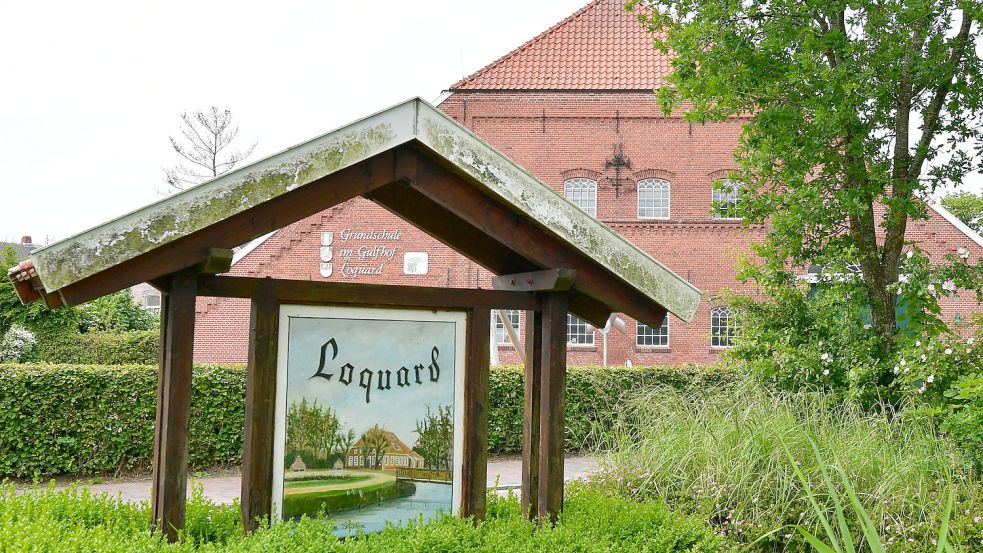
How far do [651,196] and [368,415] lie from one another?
19465 mm

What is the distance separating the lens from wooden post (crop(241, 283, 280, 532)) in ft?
12.4

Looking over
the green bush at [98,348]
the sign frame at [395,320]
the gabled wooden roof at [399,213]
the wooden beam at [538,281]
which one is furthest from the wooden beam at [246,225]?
the green bush at [98,348]

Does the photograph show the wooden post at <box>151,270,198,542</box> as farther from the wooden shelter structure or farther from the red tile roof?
the red tile roof

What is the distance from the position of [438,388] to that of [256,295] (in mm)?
1101

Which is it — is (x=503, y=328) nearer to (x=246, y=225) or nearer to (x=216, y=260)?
(x=246, y=225)

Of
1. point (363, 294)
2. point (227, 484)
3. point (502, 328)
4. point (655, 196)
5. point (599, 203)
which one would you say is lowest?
point (227, 484)

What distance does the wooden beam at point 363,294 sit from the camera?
3.71 meters

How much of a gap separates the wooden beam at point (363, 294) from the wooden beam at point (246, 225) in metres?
0.23

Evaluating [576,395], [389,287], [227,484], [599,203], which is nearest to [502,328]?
[599,203]

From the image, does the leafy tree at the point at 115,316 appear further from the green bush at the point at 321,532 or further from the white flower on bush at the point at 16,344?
the green bush at the point at 321,532

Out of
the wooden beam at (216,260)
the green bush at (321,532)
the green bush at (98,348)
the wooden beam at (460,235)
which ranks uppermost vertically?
the wooden beam at (460,235)

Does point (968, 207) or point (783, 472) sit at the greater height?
point (968, 207)

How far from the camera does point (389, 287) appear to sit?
404cm

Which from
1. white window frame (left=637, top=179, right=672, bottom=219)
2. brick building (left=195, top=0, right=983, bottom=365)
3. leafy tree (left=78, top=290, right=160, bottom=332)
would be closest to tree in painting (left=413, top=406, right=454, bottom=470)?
leafy tree (left=78, top=290, right=160, bottom=332)
